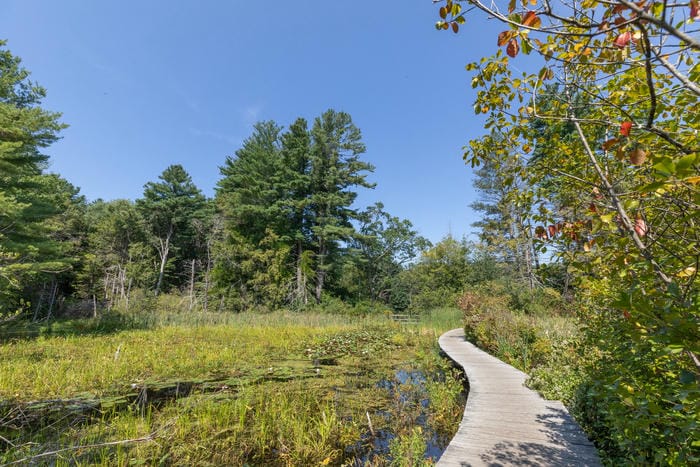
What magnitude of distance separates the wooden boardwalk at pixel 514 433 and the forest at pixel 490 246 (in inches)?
9.7

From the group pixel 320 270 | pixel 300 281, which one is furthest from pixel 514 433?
pixel 320 270

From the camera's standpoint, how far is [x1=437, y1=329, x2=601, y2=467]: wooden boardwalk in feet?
9.20

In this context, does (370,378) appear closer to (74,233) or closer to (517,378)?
(517,378)

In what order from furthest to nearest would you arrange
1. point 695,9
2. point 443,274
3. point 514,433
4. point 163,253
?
point 163,253 → point 443,274 → point 514,433 → point 695,9

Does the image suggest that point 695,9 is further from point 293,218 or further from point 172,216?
point 172,216

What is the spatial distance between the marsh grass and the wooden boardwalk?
20.2 inches

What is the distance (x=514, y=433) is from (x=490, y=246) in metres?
21.0

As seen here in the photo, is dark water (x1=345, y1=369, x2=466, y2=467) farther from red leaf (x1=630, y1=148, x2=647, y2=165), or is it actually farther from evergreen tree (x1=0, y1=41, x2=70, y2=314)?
evergreen tree (x1=0, y1=41, x2=70, y2=314)

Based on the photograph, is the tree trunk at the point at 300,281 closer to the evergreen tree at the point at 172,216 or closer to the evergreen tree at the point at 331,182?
the evergreen tree at the point at 331,182

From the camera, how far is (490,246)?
A: 2236cm

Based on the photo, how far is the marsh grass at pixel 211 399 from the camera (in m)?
3.43

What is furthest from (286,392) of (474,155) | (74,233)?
(74,233)

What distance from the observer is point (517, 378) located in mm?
5402

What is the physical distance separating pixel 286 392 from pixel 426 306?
20414 millimetres
